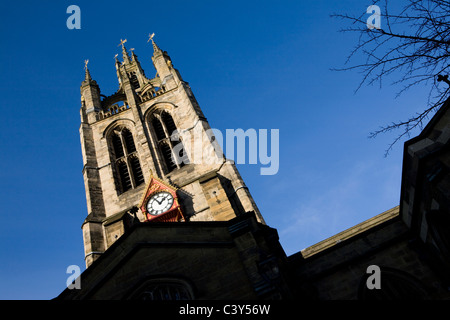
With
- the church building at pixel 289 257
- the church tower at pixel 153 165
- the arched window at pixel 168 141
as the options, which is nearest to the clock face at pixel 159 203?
the church tower at pixel 153 165

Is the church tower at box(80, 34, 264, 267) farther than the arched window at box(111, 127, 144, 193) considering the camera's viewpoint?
No

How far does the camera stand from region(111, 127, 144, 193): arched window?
78.0 feet

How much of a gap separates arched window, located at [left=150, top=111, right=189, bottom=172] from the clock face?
114 inches

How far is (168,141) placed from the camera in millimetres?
25047

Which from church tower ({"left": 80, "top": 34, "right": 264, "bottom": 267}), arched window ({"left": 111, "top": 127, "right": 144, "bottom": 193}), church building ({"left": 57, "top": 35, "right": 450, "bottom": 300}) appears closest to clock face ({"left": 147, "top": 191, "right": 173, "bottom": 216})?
church tower ({"left": 80, "top": 34, "right": 264, "bottom": 267})

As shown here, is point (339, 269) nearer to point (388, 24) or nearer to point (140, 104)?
point (388, 24)

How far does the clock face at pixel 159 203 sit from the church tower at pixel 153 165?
0.19ft

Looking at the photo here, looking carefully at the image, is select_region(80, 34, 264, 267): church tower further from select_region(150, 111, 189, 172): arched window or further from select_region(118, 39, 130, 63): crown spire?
select_region(118, 39, 130, 63): crown spire

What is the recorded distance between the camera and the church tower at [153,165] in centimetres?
1914

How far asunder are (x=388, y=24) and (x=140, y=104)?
23.7 m

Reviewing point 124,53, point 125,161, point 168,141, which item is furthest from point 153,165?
point 124,53
